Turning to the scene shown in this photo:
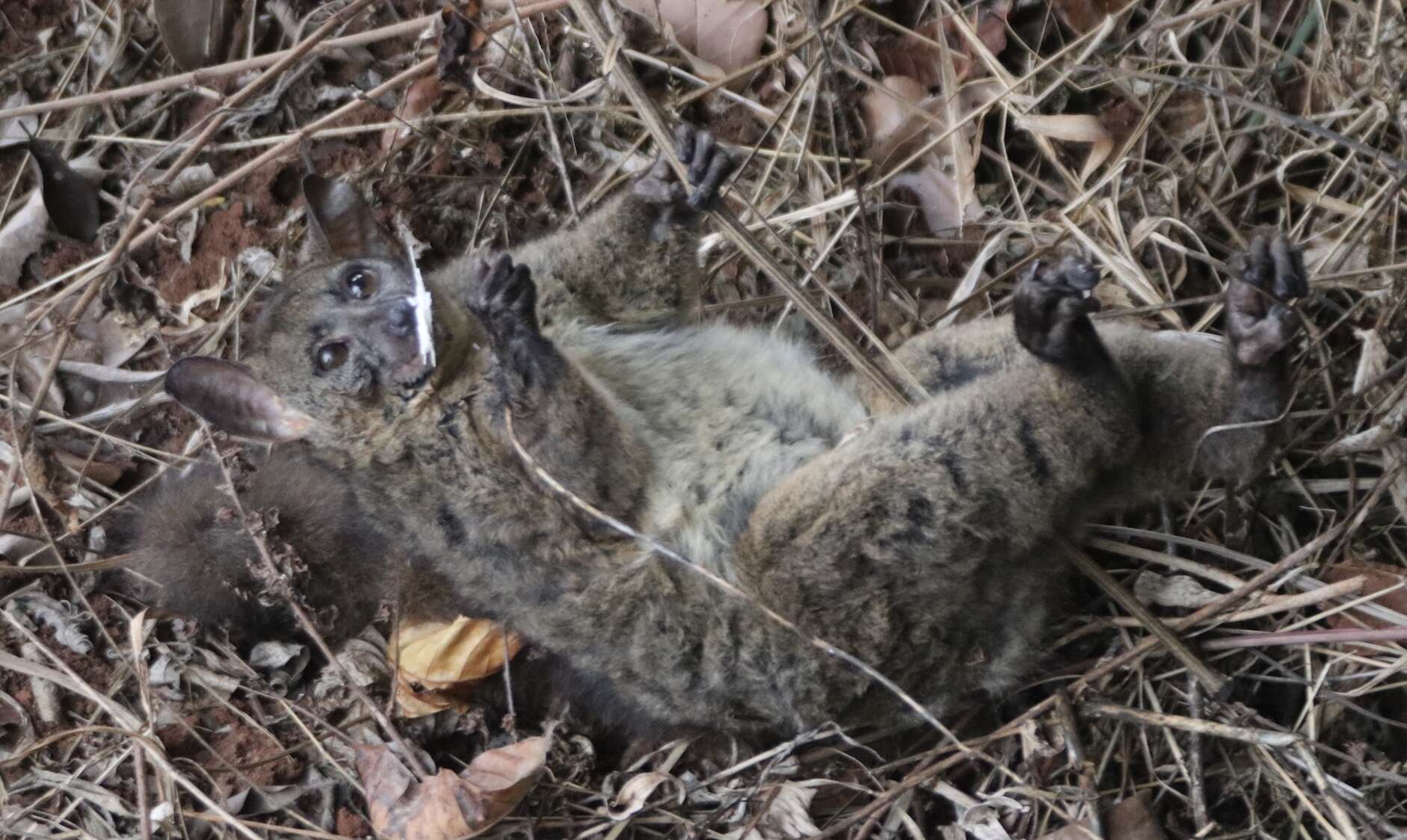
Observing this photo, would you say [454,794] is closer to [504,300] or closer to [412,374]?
[412,374]

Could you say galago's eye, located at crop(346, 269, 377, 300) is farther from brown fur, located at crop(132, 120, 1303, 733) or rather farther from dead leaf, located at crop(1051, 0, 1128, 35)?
dead leaf, located at crop(1051, 0, 1128, 35)

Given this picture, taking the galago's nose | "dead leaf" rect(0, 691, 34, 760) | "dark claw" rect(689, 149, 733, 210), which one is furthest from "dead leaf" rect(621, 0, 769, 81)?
"dead leaf" rect(0, 691, 34, 760)

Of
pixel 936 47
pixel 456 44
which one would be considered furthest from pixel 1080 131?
pixel 456 44

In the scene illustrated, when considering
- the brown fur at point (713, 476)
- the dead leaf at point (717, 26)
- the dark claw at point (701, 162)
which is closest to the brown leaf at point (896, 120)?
the dead leaf at point (717, 26)

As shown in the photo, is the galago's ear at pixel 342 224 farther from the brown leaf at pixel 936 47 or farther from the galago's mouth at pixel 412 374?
the brown leaf at pixel 936 47

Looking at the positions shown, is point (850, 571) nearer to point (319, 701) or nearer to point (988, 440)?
point (988, 440)

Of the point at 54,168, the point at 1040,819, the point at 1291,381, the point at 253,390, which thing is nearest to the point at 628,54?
the point at 253,390
